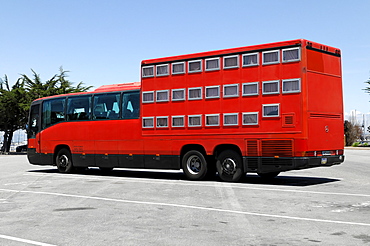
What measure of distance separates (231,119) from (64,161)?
8595mm

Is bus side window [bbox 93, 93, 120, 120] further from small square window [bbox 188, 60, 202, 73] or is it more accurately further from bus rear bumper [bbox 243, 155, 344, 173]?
bus rear bumper [bbox 243, 155, 344, 173]

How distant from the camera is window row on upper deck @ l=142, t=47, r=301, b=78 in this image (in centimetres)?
1465

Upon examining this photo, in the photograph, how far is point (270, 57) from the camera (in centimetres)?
1493

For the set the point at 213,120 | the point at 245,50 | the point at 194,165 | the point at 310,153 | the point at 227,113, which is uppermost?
the point at 245,50

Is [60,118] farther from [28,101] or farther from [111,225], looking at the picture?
[28,101]

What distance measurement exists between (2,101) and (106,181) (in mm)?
40576

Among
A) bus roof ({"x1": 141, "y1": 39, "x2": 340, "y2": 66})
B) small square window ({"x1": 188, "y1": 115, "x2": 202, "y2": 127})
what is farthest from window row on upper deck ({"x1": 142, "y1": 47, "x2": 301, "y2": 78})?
small square window ({"x1": 188, "y1": 115, "x2": 202, "y2": 127})

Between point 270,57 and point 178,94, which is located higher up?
point 270,57

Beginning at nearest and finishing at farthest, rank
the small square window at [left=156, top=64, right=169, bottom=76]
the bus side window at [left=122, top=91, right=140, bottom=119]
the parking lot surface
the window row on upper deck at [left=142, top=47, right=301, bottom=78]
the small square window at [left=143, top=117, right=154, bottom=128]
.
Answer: the parking lot surface < the window row on upper deck at [left=142, top=47, right=301, bottom=78] < the small square window at [left=156, top=64, right=169, bottom=76] < the small square window at [left=143, top=117, right=154, bottom=128] < the bus side window at [left=122, top=91, right=140, bottom=119]

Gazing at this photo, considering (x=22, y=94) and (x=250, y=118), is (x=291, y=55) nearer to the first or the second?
(x=250, y=118)

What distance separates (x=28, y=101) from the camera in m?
Result: 54.0

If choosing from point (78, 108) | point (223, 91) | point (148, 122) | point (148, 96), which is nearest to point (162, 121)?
point (148, 122)

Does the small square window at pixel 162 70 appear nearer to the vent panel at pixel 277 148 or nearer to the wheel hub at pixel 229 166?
the wheel hub at pixel 229 166

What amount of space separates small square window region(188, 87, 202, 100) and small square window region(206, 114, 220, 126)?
2.33 ft
